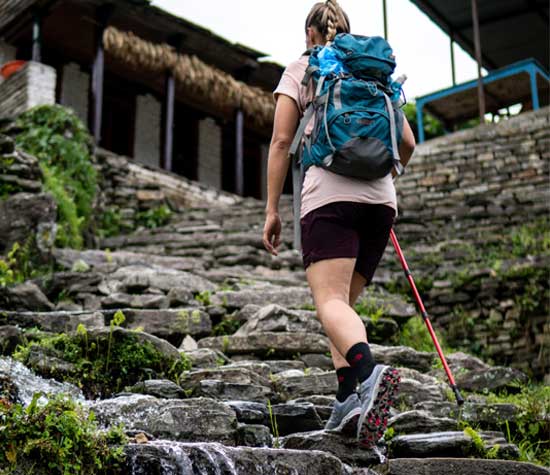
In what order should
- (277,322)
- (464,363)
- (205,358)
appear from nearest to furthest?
(205,358)
(277,322)
(464,363)

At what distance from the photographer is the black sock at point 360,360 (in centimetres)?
326

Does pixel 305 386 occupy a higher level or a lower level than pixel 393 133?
lower

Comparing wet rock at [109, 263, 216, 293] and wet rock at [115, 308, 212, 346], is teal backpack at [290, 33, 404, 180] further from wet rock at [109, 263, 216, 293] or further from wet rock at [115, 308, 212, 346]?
wet rock at [109, 263, 216, 293]

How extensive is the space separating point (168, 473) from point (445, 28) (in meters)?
14.9

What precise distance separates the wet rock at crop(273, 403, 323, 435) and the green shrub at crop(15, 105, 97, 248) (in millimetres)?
6047

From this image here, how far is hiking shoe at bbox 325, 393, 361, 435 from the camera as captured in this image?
3.39m

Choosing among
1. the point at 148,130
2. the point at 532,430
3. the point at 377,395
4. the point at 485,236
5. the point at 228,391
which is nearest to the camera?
the point at 377,395

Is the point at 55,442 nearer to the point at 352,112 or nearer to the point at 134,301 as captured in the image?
the point at 352,112

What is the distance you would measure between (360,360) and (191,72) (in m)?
12.5

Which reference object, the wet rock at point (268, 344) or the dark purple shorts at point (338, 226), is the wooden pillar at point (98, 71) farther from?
the dark purple shorts at point (338, 226)

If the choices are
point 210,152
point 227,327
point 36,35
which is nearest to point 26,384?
point 227,327

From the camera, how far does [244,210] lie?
12.0m

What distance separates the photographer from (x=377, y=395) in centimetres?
320

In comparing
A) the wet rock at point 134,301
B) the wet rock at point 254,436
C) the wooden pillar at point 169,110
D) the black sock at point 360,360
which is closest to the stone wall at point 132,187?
the wooden pillar at point 169,110
